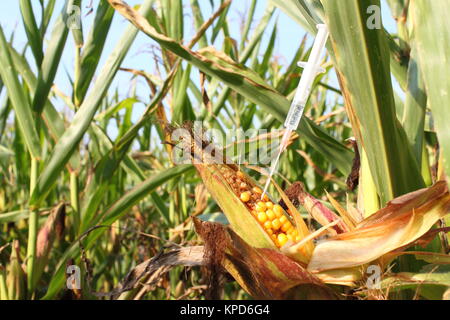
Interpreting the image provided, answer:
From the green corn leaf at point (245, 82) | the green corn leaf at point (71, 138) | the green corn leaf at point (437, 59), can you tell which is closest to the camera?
the green corn leaf at point (437, 59)

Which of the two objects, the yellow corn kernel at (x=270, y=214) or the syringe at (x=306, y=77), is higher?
the syringe at (x=306, y=77)

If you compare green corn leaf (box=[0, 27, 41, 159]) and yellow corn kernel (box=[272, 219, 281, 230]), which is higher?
green corn leaf (box=[0, 27, 41, 159])

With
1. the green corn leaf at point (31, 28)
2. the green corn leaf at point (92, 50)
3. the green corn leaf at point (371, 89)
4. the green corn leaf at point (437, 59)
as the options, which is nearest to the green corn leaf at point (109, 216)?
the green corn leaf at point (92, 50)

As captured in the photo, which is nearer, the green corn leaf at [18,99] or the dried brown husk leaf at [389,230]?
the dried brown husk leaf at [389,230]

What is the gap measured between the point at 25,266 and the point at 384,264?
0.87 metres

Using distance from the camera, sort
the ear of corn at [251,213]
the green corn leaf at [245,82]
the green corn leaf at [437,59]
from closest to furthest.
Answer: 1. the green corn leaf at [437,59]
2. the ear of corn at [251,213]
3. the green corn leaf at [245,82]

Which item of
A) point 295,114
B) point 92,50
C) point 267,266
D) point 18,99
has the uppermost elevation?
point 92,50

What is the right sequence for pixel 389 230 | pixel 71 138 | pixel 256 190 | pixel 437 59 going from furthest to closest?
pixel 71 138
pixel 256 190
pixel 389 230
pixel 437 59

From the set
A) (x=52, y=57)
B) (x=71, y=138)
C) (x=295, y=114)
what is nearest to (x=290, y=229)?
(x=295, y=114)

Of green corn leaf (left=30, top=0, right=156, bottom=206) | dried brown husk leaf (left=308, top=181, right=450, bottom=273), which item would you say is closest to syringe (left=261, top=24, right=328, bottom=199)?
dried brown husk leaf (left=308, top=181, right=450, bottom=273)

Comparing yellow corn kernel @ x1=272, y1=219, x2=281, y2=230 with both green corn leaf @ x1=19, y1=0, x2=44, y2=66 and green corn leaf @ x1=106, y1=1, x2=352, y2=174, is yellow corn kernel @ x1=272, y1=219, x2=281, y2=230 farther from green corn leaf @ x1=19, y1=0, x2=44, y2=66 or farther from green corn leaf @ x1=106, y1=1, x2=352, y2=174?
green corn leaf @ x1=19, y1=0, x2=44, y2=66

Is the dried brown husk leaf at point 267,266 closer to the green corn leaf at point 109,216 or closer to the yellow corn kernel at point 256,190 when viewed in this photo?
the yellow corn kernel at point 256,190

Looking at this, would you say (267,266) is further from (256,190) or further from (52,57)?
(52,57)
